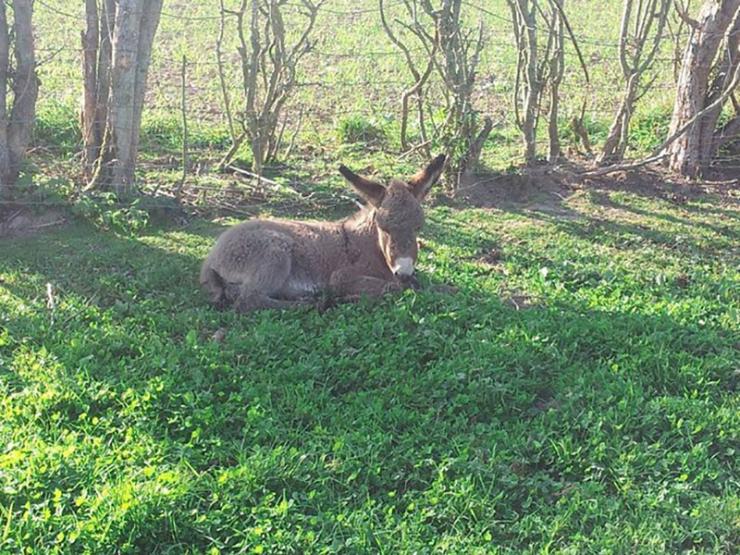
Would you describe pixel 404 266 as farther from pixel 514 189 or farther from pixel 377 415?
pixel 514 189

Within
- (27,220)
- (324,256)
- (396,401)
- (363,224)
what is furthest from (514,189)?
(27,220)

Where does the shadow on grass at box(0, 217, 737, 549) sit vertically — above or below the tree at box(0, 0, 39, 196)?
below

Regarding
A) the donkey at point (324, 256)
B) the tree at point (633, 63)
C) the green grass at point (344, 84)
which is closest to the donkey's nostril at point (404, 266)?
the donkey at point (324, 256)

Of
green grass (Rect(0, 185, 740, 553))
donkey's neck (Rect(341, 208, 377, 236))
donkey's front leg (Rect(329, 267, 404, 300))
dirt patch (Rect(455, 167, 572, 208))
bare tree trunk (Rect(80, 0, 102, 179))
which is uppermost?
bare tree trunk (Rect(80, 0, 102, 179))

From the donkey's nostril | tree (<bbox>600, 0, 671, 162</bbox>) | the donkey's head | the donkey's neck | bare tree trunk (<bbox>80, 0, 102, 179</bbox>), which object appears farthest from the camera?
tree (<bbox>600, 0, 671, 162</bbox>)

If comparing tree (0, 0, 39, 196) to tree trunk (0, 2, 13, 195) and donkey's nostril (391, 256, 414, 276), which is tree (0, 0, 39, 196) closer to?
tree trunk (0, 2, 13, 195)

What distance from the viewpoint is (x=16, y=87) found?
332 inches

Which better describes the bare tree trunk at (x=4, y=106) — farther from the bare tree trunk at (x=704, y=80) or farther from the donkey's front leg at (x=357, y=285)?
the bare tree trunk at (x=704, y=80)

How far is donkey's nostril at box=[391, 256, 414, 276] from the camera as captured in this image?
6.50 meters

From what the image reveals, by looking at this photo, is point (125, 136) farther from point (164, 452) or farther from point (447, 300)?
point (164, 452)

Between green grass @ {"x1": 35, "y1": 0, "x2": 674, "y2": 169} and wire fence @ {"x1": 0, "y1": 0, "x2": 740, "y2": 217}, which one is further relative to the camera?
green grass @ {"x1": 35, "y1": 0, "x2": 674, "y2": 169}

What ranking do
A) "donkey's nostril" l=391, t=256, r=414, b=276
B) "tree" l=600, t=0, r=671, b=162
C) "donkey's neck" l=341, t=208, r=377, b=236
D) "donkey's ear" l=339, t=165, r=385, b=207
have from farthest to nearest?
1. "tree" l=600, t=0, r=671, b=162
2. "donkey's neck" l=341, t=208, r=377, b=236
3. "donkey's ear" l=339, t=165, r=385, b=207
4. "donkey's nostril" l=391, t=256, r=414, b=276

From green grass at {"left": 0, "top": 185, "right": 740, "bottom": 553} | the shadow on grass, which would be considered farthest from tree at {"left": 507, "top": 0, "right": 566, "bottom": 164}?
the shadow on grass

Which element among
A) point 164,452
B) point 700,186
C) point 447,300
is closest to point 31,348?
point 164,452
